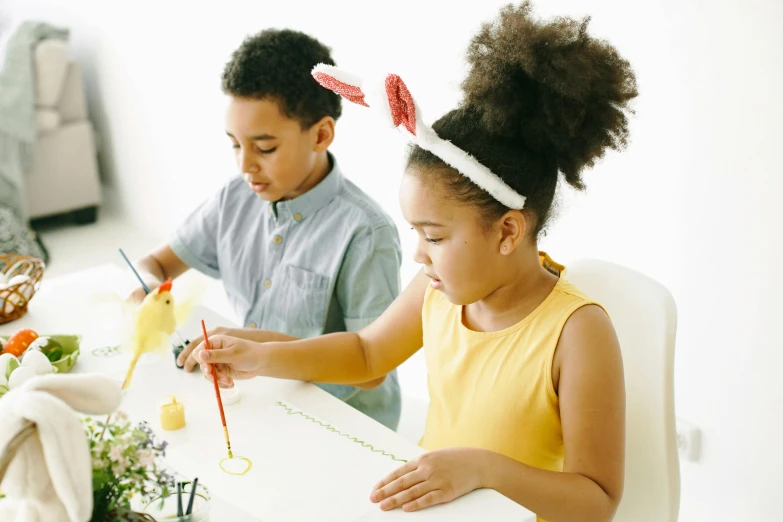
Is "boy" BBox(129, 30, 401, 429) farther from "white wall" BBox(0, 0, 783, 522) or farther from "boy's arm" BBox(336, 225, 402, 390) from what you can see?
"white wall" BBox(0, 0, 783, 522)

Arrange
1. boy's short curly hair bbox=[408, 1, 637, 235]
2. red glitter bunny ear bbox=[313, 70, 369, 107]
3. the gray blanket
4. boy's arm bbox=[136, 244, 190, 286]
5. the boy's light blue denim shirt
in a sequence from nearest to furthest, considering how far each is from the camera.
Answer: boy's short curly hair bbox=[408, 1, 637, 235] → red glitter bunny ear bbox=[313, 70, 369, 107] → the boy's light blue denim shirt → boy's arm bbox=[136, 244, 190, 286] → the gray blanket

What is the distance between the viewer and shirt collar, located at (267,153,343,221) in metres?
1.67

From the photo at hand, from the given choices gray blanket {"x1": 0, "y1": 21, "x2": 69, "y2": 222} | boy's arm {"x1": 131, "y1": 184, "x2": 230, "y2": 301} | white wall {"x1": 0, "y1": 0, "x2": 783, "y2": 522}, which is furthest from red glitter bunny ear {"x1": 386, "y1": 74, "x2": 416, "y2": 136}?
gray blanket {"x1": 0, "y1": 21, "x2": 69, "y2": 222}

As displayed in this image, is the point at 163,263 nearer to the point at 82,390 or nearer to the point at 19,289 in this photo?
the point at 19,289

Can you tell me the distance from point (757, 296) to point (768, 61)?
45 centimetres

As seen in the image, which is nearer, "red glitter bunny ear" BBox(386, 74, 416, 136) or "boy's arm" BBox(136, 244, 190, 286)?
"red glitter bunny ear" BBox(386, 74, 416, 136)

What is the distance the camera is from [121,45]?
12.5 feet

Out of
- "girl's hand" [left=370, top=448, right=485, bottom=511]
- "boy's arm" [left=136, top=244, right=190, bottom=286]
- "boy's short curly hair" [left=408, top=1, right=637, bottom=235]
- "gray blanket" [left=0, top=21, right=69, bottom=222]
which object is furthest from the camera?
"gray blanket" [left=0, top=21, right=69, bottom=222]

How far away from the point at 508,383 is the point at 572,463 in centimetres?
16

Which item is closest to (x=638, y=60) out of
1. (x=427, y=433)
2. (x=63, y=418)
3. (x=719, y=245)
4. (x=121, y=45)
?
(x=719, y=245)

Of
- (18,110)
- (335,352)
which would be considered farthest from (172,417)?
(18,110)

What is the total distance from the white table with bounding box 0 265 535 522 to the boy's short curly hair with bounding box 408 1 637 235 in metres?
0.36

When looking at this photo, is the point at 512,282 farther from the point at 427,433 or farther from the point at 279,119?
the point at 279,119

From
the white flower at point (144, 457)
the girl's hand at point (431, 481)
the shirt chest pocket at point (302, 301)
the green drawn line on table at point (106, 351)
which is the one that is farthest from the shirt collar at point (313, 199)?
the white flower at point (144, 457)
